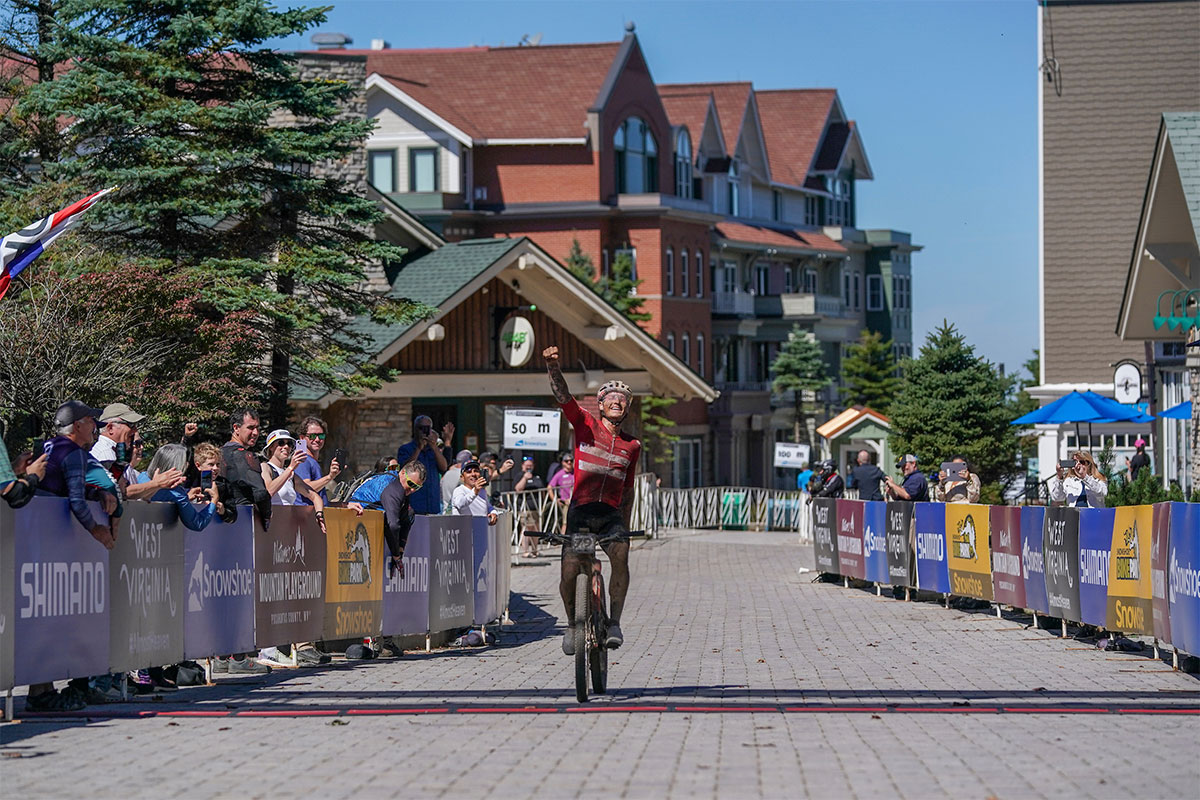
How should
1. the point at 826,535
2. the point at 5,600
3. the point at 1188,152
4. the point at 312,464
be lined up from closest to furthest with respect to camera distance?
1. the point at 5,600
2. the point at 312,464
3. the point at 1188,152
4. the point at 826,535

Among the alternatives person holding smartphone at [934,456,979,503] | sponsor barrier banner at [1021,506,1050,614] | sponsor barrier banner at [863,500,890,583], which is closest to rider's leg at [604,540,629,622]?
sponsor barrier banner at [1021,506,1050,614]

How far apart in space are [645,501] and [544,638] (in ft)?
73.1

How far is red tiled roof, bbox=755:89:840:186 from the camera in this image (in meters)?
83.5

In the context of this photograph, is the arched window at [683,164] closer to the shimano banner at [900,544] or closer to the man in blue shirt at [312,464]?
the shimano banner at [900,544]

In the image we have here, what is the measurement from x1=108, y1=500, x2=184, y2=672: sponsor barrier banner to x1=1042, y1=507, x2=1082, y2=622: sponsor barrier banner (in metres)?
8.34

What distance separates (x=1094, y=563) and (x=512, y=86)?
51354 millimetres

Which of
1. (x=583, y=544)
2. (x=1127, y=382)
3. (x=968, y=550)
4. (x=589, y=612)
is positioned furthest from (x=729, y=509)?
(x=589, y=612)

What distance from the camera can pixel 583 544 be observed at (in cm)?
1209

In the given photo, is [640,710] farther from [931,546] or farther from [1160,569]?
[931,546]

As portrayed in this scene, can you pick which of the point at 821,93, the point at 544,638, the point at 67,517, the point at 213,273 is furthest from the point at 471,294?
the point at 821,93

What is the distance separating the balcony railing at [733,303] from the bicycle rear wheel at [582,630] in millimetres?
62649

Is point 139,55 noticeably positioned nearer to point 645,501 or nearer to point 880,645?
point 880,645

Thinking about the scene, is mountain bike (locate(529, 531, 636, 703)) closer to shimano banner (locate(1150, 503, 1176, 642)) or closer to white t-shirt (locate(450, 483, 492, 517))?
shimano banner (locate(1150, 503, 1176, 642))

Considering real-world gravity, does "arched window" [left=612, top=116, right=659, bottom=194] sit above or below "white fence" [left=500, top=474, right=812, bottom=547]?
above
